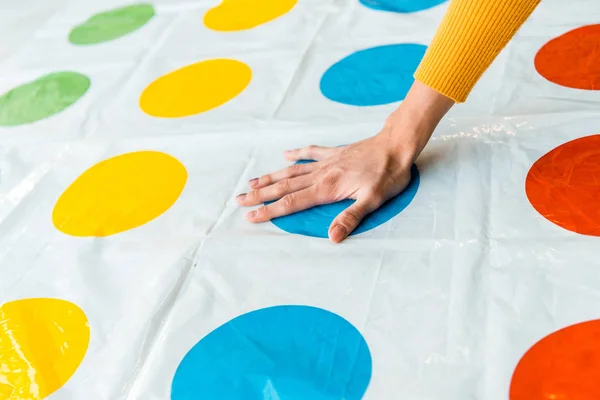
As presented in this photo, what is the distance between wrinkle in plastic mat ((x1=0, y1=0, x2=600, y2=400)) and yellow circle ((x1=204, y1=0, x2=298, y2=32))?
0.17 feet

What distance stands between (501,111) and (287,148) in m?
0.29

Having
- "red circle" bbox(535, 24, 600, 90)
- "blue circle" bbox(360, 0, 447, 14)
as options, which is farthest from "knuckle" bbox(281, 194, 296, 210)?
"blue circle" bbox(360, 0, 447, 14)

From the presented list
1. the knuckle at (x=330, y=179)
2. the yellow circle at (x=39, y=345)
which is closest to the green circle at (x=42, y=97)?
the yellow circle at (x=39, y=345)

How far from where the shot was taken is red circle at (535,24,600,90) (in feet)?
2.69

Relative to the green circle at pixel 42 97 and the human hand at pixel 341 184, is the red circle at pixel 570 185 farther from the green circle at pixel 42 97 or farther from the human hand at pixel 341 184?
the green circle at pixel 42 97

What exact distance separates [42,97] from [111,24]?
265mm

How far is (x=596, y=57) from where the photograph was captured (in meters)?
0.84

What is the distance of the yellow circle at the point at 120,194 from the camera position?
79 centimetres

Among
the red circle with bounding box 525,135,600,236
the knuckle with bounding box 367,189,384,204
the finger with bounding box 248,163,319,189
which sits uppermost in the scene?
the red circle with bounding box 525,135,600,236

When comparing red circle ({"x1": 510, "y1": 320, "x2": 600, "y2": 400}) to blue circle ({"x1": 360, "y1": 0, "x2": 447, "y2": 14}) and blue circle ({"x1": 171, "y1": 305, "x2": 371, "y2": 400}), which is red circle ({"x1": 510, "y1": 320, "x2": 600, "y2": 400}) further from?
blue circle ({"x1": 360, "y1": 0, "x2": 447, "y2": 14})

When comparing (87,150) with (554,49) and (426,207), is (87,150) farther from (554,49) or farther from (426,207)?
(554,49)

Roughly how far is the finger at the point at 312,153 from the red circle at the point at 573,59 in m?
0.33

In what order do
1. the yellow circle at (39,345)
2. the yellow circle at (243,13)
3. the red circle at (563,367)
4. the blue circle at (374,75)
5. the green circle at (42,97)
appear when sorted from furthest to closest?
1. the yellow circle at (243,13)
2. the green circle at (42,97)
3. the blue circle at (374,75)
4. the yellow circle at (39,345)
5. the red circle at (563,367)

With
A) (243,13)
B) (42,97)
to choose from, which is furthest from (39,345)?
(243,13)
